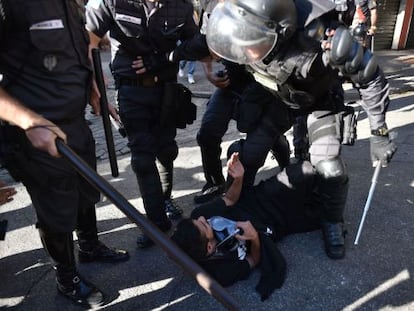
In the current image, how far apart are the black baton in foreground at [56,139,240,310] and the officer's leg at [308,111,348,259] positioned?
1412 millimetres

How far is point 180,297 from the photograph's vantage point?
2.17 meters

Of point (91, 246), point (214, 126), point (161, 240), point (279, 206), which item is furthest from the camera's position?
point (214, 126)

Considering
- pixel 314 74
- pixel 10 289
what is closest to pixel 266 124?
pixel 314 74

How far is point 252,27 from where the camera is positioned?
1863mm

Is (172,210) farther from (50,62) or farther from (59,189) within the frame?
(50,62)

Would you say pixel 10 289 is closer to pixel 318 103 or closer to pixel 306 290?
pixel 306 290

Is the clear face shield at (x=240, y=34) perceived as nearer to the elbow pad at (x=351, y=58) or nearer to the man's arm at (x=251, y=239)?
the elbow pad at (x=351, y=58)

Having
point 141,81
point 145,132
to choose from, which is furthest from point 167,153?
point 141,81

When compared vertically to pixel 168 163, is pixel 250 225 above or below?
below

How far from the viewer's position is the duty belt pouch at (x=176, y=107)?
8.11 feet

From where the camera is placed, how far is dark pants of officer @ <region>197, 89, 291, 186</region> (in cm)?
265

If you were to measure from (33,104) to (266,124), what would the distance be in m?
1.51

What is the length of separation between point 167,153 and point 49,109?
106cm

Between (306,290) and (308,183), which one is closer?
(306,290)
